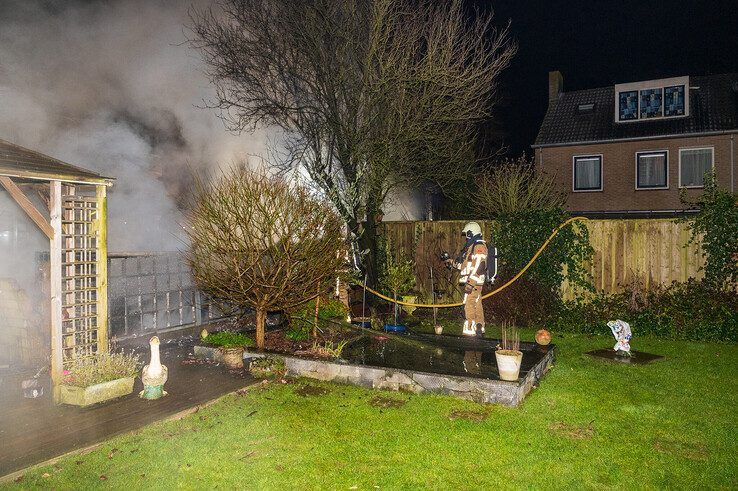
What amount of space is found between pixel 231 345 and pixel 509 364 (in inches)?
164

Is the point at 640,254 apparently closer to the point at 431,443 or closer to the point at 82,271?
the point at 431,443

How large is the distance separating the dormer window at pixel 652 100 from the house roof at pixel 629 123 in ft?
0.91

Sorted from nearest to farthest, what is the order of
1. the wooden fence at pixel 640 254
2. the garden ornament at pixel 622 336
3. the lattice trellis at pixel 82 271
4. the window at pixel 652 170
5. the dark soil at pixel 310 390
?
the lattice trellis at pixel 82 271 < the dark soil at pixel 310 390 < the garden ornament at pixel 622 336 < the wooden fence at pixel 640 254 < the window at pixel 652 170

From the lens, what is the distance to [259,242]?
24.3 feet

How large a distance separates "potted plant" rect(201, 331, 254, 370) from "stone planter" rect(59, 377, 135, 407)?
1.59 m

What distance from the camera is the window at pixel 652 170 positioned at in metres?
19.2

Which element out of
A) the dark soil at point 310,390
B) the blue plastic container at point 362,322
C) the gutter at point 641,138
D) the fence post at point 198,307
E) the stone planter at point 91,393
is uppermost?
the gutter at point 641,138

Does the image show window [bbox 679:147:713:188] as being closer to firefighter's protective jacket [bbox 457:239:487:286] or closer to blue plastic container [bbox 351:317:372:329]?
firefighter's protective jacket [bbox 457:239:487:286]

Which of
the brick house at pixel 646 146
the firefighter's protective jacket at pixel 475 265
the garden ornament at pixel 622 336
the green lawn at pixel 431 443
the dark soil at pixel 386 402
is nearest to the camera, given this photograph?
the green lawn at pixel 431 443

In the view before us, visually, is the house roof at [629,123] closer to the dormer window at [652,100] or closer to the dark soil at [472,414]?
the dormer window at [652,100]

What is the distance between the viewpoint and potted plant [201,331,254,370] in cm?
748

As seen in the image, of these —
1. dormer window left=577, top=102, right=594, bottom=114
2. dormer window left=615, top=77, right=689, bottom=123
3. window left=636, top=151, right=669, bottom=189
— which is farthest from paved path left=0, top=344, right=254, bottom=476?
dormer window left=577, top=102, right=594, bottom=114

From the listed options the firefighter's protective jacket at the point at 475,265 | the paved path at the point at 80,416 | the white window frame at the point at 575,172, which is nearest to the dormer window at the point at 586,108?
the white window frame at the point at 575,172

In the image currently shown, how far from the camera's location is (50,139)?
34.0 feet
